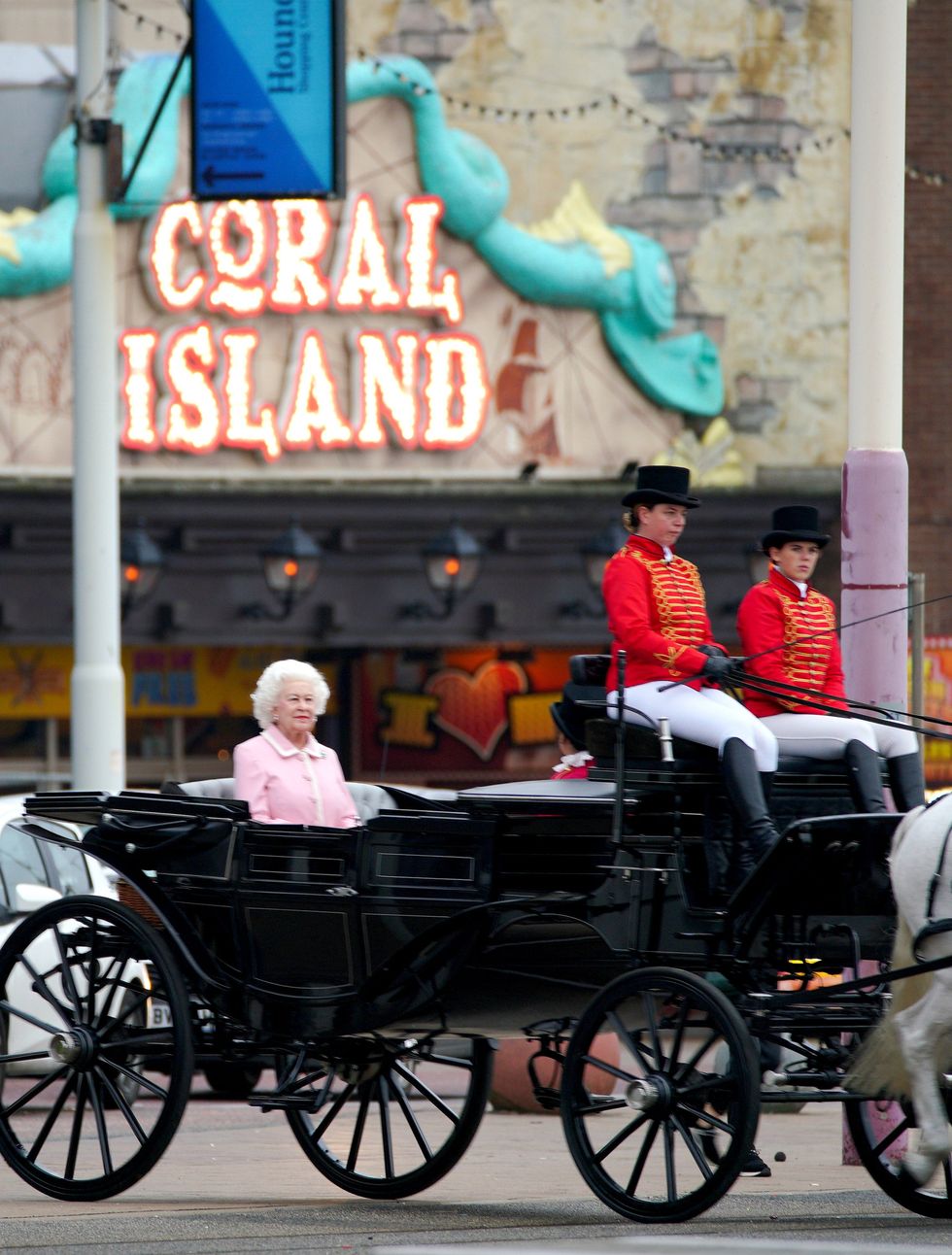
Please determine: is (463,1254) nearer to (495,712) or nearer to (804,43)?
(495,712)

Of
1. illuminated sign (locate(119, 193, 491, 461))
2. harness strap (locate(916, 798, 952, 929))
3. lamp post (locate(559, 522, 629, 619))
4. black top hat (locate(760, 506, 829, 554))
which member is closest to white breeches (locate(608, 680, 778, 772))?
harness strap (locate(916, 798, 952, 929))

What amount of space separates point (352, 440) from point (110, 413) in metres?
6.87

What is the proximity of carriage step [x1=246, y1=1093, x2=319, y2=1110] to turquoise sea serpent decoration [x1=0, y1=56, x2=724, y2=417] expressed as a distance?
41.9 ft

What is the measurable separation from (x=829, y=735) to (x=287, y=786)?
6.27ft

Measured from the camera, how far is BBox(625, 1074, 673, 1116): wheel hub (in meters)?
7.23

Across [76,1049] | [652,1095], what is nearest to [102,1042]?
[76,1049]

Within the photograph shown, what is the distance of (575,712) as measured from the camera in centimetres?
826

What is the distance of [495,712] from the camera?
2159cm

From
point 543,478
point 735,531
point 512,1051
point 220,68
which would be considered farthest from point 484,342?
point 512,1051

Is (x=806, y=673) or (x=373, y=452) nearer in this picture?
(x=806, y=673)

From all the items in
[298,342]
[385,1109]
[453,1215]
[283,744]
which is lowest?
[453,1215]

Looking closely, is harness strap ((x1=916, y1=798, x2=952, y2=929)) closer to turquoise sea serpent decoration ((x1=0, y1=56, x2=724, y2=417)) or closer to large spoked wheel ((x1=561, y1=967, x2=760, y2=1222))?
large spoked wheel ((x1=561, y1=967, x2=760, y2=1222))

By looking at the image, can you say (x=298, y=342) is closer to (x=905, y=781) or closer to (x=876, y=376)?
(x=876, y=376)

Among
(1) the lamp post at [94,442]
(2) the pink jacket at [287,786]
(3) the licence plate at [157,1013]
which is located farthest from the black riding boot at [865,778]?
(1) the lamp post at [94,442]
